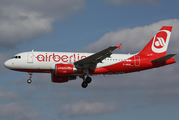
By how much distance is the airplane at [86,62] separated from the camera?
42.2 m

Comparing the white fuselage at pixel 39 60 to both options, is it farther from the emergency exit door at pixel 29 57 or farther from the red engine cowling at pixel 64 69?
the red engine cowling at pixel 64 69

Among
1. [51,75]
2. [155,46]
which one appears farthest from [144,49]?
[51,75]

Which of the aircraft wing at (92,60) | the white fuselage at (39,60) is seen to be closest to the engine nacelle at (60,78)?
the white fuselage at (39,60)

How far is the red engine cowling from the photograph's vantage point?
4154 cm

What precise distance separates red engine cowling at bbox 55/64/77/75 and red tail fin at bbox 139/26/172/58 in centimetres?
1136

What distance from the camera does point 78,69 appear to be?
42719 millimetres

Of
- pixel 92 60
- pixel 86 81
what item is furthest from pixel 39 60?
pixel 86 81

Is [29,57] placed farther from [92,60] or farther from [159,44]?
[159,44]

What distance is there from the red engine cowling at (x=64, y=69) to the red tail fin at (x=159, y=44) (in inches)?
447

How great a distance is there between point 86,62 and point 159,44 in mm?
12835

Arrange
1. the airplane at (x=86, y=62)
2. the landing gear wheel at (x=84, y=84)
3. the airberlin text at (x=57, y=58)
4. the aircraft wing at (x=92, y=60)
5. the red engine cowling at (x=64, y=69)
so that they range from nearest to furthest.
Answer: the aircraft wing at (x=92, y=60) → the red engine cowling at (x=64, y=69) → the airplane at (x=86, y=62) → the airberlin text at (x=57, y=58) → the landing gear wheel at (x=84, y=84)

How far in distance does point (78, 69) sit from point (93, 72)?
2.54 metres

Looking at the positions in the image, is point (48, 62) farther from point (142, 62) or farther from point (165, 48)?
point (165, 48)

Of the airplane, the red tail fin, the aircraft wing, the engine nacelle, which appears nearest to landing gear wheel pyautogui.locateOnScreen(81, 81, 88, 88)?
the airplane
